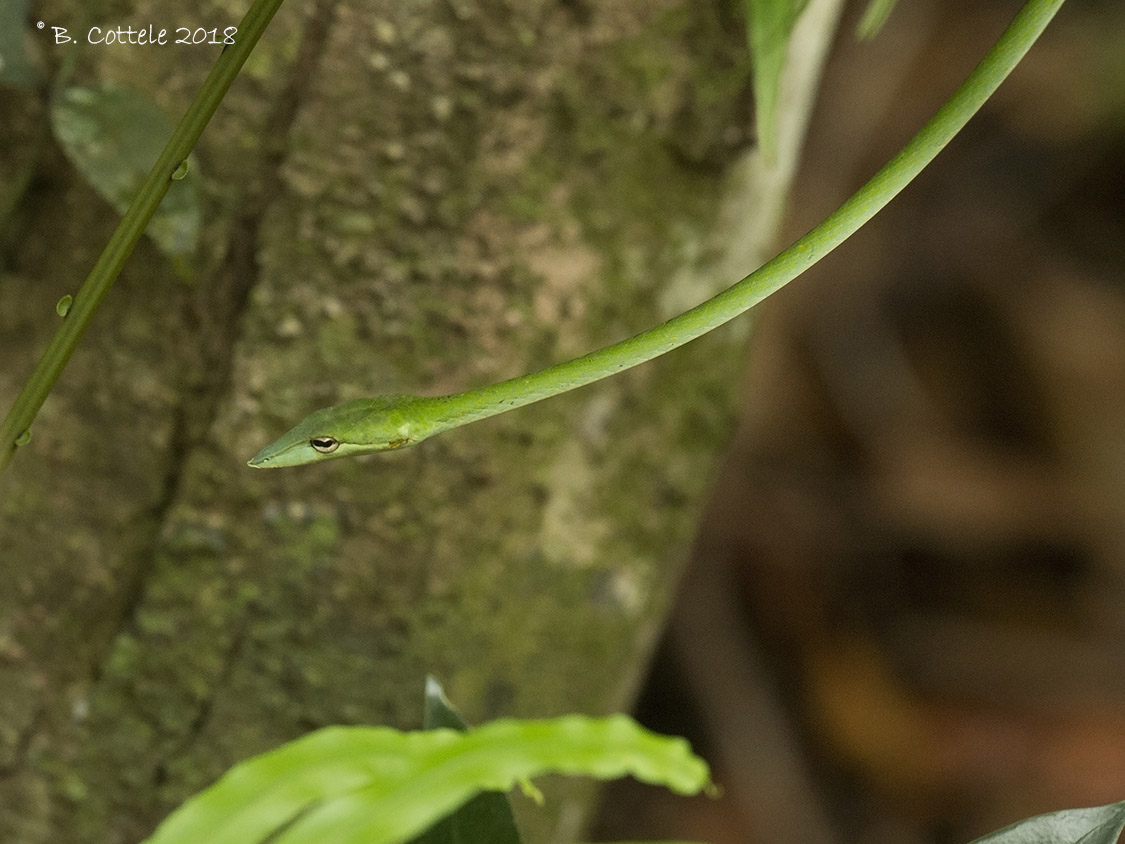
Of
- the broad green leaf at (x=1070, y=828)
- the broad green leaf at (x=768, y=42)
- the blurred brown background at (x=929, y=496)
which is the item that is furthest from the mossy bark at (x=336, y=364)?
the blurred brown background at (x=929, y=496)

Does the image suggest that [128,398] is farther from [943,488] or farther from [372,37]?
[943,488]

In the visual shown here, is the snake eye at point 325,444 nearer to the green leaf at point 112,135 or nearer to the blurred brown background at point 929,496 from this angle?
the green leaf at point 112,135

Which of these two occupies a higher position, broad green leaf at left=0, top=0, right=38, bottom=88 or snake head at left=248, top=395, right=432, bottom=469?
broad green leaf at left=0, top=0, right=38, bottom=88

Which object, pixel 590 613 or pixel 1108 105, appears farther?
pixel 1108 105

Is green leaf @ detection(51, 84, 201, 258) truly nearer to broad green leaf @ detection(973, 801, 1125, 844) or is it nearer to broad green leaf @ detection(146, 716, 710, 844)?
broad green leaf @ detection(146, 716, 710, 844)

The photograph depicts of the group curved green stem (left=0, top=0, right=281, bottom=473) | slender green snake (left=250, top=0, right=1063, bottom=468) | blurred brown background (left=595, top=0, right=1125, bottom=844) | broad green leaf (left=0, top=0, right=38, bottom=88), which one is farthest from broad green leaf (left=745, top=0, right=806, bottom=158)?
blurred brown background (left=595, top=0, right=1125, bottom=844)

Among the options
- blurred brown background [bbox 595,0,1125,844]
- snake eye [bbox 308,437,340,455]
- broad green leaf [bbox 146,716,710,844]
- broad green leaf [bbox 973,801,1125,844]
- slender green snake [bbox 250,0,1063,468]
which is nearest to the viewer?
broad green leaf [bbox 146,716,710,844]

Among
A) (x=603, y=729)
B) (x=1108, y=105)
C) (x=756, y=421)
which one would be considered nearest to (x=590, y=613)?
(x=603, y=729)
